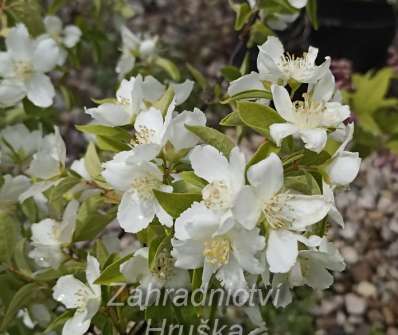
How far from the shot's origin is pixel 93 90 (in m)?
3.51

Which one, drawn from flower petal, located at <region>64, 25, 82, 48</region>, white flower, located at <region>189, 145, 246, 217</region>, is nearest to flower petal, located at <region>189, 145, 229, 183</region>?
white flower, located at <region>189, 145, 246, 217</region>

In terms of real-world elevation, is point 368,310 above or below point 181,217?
below

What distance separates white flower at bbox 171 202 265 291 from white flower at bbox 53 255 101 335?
10.3 inches

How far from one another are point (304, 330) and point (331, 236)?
1.61ft

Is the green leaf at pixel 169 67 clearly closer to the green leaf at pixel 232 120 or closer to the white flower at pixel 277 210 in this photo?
the green leaf at pixel 232 120

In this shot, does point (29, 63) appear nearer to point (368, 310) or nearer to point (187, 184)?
point (187, 184)

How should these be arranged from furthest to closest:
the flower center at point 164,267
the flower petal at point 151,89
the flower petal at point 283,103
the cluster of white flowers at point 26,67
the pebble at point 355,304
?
the pebble at point 355,304, the cluster of white flowers at point 26,67, the flower petal at point 151,89, the flower center at point 164,267, the flower petal at point 283,103

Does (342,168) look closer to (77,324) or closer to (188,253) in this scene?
A: (188,253)

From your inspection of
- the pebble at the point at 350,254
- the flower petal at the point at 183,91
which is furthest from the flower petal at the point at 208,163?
the pebble at the point at 350,254

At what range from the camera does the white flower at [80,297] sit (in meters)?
1.21

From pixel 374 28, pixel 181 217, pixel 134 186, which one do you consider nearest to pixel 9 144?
pixel 134 186

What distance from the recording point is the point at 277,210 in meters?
0.98

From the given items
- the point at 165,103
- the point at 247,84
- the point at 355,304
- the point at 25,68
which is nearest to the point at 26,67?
the point at 25,68

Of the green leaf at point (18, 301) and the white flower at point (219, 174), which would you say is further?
the green leaf at point (18, 301)
